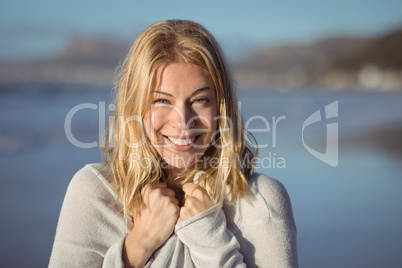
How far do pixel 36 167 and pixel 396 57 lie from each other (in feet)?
83.6

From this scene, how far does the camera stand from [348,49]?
31.8 m

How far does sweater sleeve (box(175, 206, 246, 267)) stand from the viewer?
2.19 meters

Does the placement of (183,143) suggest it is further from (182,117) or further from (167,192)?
(167,192)

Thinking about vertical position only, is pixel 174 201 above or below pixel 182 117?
below

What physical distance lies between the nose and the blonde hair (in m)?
0.13

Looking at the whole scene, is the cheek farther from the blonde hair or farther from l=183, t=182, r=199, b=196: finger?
l=183, t=182, r=199, b=196: finger

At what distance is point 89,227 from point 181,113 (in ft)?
1.94

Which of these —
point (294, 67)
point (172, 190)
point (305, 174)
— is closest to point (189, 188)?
point (172, 190)

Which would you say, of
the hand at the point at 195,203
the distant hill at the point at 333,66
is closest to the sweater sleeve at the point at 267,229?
the hand at the point at 195,203

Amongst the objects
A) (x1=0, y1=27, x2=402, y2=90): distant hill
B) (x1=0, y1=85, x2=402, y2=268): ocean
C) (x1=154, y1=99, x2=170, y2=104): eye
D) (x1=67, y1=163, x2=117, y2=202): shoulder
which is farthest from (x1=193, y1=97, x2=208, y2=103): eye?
(x1=0, y1=27, x2=402, y2=90): distant hill

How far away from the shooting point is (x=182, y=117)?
7.45 feet

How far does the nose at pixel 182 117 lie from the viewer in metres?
2.27

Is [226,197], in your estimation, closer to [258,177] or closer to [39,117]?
[258,177]

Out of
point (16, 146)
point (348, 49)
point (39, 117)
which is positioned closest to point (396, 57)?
point (348, 49)
